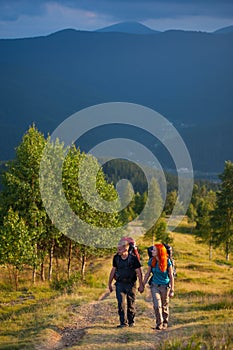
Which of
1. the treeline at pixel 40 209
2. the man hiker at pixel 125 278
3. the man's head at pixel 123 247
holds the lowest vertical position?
the man hiker at pixel 125 278

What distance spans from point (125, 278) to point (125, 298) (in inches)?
29.3

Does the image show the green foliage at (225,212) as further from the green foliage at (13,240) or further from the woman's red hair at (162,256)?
the woman's red hair at (162,256)

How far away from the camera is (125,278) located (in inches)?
527

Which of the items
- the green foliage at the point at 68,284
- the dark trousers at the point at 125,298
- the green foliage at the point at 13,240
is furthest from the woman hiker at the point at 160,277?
the green foliage at the point at 13,240

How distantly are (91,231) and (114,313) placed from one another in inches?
679

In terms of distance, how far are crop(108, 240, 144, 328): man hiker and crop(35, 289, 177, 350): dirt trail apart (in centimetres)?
55

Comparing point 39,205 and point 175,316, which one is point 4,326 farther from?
point 39,205

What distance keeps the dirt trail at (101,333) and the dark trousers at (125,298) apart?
0.50 meters

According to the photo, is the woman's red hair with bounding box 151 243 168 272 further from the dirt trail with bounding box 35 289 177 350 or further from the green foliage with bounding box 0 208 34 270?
the green foliage with bounding box 0 208 34 270

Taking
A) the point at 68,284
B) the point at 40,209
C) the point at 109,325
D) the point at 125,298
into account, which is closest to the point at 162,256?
the point at 125,298

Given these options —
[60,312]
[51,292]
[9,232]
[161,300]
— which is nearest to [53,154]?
[9,232]

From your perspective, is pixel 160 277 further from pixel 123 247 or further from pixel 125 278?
pixel 123 247

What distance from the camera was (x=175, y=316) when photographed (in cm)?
1616

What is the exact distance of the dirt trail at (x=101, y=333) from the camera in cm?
1178
